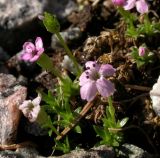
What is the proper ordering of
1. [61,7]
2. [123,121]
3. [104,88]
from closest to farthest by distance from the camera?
[104,88]
[123,121]
[61,7]

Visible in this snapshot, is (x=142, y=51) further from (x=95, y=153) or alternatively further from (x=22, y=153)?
(x=22, y=153)

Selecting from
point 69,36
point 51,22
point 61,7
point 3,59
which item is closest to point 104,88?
point 51,22

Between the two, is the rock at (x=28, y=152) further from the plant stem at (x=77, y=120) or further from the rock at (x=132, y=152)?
the rock at (x=132, y=152)

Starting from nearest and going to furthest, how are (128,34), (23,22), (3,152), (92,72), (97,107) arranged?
(92,72) → (3,152) → (97,107) → (128,34) → (23,22)

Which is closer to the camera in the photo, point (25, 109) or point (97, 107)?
point (25, 109)

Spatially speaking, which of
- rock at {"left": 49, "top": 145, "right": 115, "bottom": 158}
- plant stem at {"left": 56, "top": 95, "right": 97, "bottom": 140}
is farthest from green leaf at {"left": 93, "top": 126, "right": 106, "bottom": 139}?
plant stem at {"left": 56, "top": 95, "right": 97, "bottom": 140}

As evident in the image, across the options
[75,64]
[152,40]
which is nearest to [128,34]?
[152,40]

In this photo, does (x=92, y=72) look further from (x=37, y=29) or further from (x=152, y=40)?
(x=37, y=29)

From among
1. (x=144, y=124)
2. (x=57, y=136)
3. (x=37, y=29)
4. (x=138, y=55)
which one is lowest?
(x=144, y=124)
